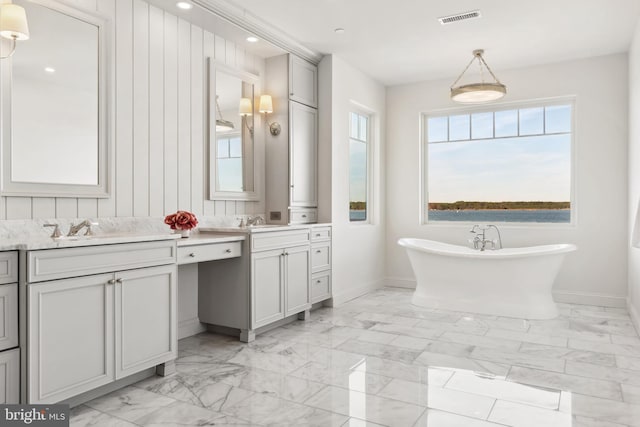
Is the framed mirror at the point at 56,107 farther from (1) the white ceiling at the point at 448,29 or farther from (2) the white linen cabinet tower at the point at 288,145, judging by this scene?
(2) the white linen cabinet tower at the point at 288,145

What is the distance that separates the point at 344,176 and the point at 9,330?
3.68m

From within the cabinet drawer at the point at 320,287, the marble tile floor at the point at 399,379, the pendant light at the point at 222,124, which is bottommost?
the marble tile floor at the point at 399,379

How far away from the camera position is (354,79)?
5.39 m

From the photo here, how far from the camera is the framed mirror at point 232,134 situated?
155 inches

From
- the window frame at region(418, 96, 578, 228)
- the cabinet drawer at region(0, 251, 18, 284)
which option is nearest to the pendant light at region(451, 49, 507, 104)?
the window frame at region(418, 96, 578, 228)

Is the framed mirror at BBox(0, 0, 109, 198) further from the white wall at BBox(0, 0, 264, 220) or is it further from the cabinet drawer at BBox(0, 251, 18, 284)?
the cabinet drawer at BBox(0, 251, 18, 284)

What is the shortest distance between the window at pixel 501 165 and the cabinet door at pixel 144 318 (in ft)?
13.6

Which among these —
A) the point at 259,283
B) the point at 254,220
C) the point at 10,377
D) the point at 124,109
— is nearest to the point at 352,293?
the point at 254,220

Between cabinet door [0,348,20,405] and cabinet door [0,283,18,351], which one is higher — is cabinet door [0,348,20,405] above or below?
below

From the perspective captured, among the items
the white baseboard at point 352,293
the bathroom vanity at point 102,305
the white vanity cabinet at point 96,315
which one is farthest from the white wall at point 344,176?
the white vanity cabinet at point 96,315

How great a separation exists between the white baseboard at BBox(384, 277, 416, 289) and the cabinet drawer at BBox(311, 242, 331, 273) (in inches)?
66.4

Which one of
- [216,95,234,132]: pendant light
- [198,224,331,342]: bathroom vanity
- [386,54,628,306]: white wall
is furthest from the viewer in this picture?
[386,54,628,306]: white wall

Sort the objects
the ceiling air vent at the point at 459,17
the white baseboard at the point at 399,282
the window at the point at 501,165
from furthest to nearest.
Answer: the white baseboard at the point at 399,282
the window at the point at 501,165
the ceiling air vent at the point at 459,17

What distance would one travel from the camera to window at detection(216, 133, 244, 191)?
13.2 feet
